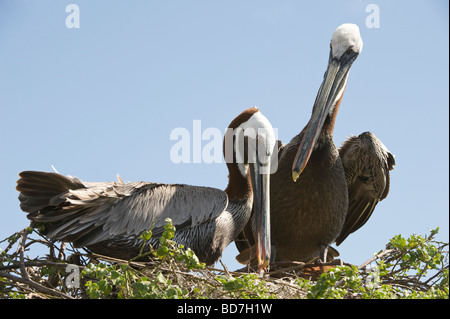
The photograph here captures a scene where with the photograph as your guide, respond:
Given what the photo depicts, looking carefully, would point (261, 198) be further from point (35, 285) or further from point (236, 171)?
point (35, 285)

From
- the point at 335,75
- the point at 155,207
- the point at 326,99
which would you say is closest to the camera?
the point at 155,207

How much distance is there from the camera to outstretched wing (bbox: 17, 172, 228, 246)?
4754 millimetres

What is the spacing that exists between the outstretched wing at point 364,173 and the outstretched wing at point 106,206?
1.70 m

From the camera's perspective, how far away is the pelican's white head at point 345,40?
595cm

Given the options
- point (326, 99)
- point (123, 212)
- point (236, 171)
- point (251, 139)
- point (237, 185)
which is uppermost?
point (326, 99)

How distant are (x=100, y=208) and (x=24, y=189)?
53 centimetres

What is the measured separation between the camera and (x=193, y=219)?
16.7ft

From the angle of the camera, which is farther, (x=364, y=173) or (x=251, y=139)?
(x=364, y=173)

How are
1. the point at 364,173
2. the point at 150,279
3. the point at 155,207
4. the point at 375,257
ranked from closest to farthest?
the point at 150,279, the point at 155,207, the point at 375,257, the point at 364,173

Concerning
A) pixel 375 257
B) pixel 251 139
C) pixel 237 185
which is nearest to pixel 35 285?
pixel 237 185

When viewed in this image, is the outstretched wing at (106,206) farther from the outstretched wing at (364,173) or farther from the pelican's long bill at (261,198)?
the outstretched wing at (364,173)

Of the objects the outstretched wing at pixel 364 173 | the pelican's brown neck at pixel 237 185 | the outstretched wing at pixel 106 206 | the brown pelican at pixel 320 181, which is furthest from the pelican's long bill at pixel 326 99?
the outstretched wing at pixel 106 206

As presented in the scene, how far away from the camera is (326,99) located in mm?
5789

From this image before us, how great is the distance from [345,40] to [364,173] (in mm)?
1290
